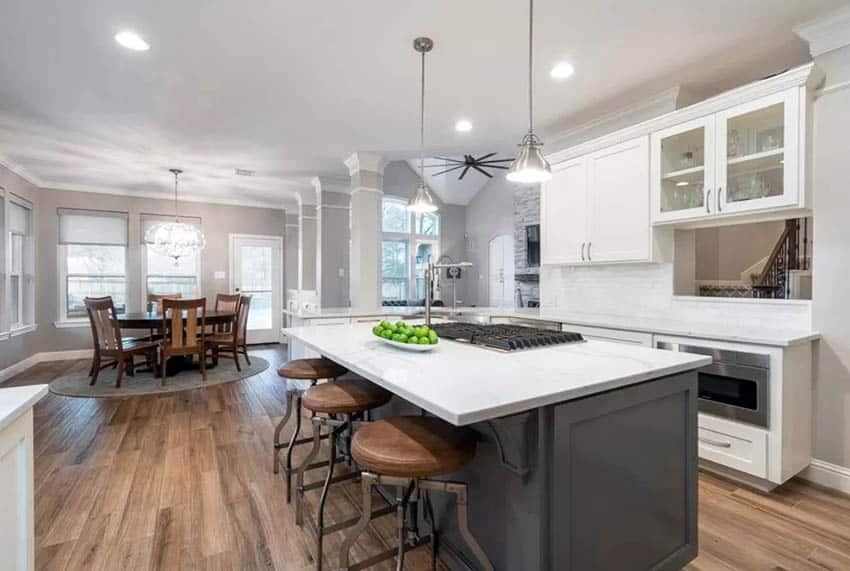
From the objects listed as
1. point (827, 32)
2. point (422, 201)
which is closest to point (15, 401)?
point (422, 201)

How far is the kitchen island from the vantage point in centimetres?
124

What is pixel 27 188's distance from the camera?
554 cm

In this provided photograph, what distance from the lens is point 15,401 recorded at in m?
1.12

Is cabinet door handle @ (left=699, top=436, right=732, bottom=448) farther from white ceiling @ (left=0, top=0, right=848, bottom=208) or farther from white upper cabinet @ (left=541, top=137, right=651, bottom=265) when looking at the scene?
white ceiling @ (left=0, top=0, right=848, bottom=208)

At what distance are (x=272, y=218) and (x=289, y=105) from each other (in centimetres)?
458

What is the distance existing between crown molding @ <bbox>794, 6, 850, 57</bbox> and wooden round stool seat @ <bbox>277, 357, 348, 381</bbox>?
A: 3.26 metres

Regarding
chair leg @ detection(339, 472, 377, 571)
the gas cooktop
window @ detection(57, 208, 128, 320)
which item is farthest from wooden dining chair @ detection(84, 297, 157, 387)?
chair leg @ detection(339, 472, 377, 571)

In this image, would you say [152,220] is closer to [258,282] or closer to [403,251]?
[258,282]

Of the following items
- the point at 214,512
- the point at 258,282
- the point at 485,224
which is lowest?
the point at 214,512

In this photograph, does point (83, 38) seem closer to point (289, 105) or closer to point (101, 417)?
point (289, 105)

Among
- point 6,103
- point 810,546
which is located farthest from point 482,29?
point 6,103

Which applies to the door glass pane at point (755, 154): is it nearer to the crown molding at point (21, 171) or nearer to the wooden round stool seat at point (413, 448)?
the wooden round stool seat at point (413, 448)

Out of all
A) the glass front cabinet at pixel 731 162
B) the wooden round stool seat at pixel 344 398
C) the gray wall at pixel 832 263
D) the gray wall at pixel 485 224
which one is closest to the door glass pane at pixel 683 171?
the glass front cabinet at pixel 731 162

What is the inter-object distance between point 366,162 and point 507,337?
3376 mm
